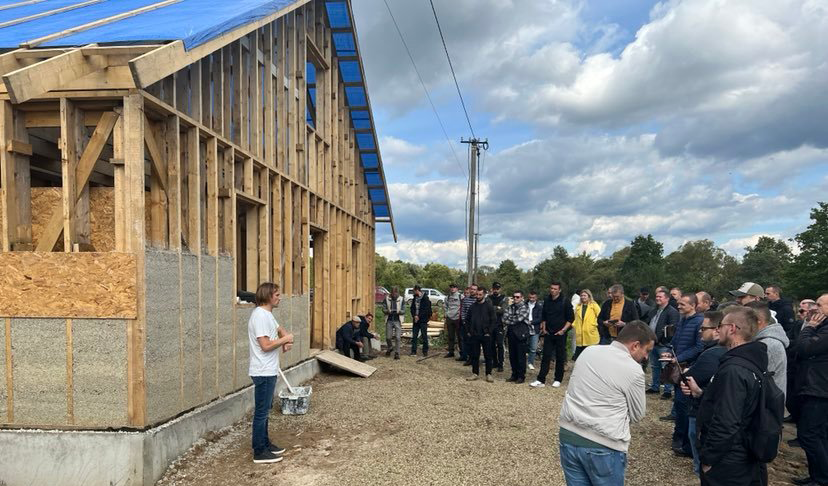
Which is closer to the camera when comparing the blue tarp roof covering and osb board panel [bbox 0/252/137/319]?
osb board panel [bbox 0/252/137/319]

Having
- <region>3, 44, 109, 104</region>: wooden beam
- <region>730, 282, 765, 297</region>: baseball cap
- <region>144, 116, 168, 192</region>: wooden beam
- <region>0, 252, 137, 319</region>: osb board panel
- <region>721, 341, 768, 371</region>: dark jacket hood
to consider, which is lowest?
<region>721, 341, 768, 371</region>: dark jacket hood

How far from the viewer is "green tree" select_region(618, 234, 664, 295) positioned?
156ft

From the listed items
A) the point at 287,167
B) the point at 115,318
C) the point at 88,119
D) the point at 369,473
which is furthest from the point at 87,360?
the point at 287,167

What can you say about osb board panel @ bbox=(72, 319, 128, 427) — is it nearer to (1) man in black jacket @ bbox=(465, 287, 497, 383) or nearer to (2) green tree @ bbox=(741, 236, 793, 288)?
(1) man in black jacket @ bbox=(465, 287, 497, 383)

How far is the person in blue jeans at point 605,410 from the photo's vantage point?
10.4 ft

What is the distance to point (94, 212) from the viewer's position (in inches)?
210

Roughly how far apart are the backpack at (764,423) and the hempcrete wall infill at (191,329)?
5.23m

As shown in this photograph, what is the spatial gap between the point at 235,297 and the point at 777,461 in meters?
6.88

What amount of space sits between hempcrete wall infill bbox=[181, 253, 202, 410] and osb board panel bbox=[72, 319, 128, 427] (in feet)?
2.90

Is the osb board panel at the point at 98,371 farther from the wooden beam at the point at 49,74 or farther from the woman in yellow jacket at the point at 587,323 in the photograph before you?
the woman in yellow jacket at the point at 587,323

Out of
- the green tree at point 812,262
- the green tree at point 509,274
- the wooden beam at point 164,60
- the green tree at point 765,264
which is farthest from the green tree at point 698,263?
the wooden beam at point 164,60

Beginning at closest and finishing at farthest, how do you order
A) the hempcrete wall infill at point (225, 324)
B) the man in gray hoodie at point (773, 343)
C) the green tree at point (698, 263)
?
the man in gray hoodie at point (773, 343)
the hempcrete wall infill at point (225, 324)
the green tree at point (698, 263)

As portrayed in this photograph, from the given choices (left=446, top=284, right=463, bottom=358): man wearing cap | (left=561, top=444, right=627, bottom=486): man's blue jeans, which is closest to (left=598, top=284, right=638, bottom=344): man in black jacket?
(left=446, top=284, right=463, bottom=358): man wearing cap

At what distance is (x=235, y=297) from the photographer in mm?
7398
